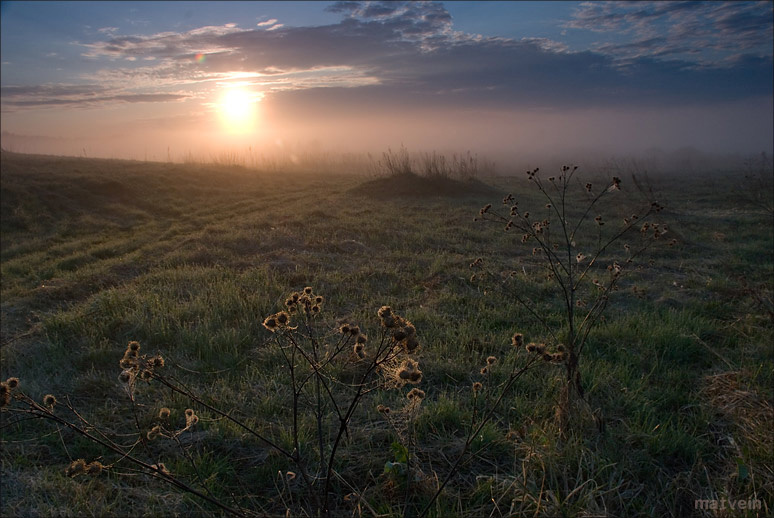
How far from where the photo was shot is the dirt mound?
13.0m

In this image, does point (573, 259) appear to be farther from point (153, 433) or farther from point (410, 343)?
point (153, 433)

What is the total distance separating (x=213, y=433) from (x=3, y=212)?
10049mm

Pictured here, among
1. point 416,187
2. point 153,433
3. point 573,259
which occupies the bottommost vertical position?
point 573,259

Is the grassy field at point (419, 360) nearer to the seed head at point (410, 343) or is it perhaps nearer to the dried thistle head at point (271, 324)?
the dried thistle head at point (271, 324)

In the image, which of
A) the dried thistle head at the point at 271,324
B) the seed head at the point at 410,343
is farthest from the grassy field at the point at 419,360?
the seed head at the point at 410,343

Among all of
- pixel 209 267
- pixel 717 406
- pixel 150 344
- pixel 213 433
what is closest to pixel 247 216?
pixel 209 267

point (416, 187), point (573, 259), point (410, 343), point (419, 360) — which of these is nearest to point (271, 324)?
point (410, 343)

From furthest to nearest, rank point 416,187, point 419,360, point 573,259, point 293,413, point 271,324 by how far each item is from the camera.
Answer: point 416,187 < point 573,259 < point 419,360 < point 293,413 < point 271,324

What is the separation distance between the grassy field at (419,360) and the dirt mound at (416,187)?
15.4 feet

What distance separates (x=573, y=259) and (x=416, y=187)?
7184 mm

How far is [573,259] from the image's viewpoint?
6.57 m

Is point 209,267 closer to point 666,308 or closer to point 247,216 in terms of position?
point 247,216

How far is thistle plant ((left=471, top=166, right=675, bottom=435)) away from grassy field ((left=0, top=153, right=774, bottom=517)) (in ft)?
0.63

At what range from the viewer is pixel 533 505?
1.98 metres
